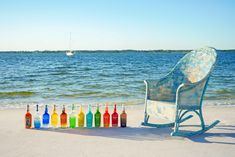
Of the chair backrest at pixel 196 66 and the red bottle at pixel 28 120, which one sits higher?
the chair backrest at pixel 196 66

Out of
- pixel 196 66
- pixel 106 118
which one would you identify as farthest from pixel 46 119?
pixel 196 66

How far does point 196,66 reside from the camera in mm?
4520

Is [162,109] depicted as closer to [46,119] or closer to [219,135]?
[219,135]

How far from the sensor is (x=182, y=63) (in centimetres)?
476

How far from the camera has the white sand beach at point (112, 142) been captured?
3281 millimetres

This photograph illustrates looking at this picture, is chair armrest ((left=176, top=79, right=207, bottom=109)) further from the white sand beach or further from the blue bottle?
the blue bottle

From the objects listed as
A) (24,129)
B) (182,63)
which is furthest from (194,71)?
(24,129)

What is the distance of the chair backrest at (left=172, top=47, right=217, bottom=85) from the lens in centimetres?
426

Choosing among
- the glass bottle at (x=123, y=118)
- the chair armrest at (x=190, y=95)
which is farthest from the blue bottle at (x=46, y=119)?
the chair armrest at (x=190, y=95)

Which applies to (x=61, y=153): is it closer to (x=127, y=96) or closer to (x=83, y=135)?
(x=83, y=135)

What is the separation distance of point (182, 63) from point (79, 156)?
234cm

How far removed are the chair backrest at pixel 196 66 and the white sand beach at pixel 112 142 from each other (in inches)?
31.3

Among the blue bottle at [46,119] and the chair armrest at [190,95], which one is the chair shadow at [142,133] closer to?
the blue bottle at [46,119]

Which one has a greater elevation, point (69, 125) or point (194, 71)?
point (194, 71)
